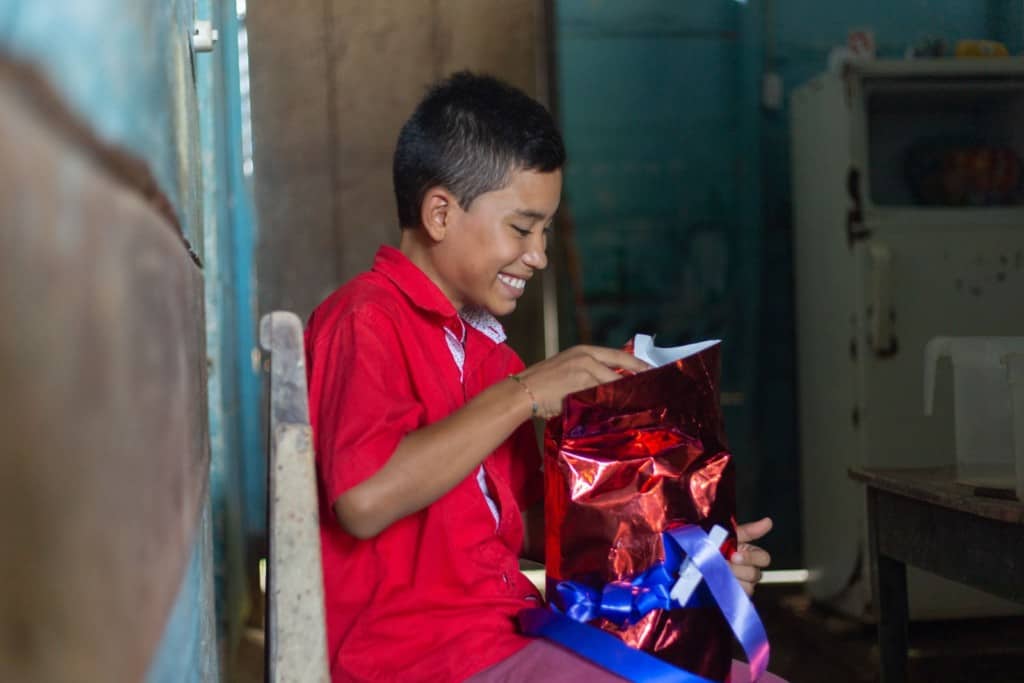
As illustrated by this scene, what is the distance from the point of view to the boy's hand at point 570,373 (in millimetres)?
1058

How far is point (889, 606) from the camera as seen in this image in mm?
1895

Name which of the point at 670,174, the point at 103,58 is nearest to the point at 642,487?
the point at 103,58

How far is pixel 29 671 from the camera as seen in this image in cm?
A: 19

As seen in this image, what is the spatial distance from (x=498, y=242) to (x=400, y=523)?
355 mm

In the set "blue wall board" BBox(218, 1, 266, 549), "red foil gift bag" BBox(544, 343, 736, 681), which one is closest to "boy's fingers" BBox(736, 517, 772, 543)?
"red foil gift bag" BBox(544, 343, 736, 681)

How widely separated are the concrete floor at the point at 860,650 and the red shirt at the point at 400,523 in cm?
187

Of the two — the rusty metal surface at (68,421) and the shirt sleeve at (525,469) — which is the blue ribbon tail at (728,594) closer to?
the shirt sleeve at (525,469)

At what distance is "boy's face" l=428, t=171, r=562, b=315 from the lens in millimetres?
1281

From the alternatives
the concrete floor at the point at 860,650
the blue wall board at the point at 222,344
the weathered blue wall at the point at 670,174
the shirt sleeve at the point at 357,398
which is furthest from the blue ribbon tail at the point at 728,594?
the weathered blue wall at the point at 670,174

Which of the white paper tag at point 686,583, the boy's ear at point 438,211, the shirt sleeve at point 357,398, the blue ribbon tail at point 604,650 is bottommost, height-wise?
the blue ribbon tail at point 604,650

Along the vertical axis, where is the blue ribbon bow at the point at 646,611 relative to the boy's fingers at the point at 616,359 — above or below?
below

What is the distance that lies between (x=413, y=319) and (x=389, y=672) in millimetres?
385

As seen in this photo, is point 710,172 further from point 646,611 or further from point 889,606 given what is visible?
point 646,611

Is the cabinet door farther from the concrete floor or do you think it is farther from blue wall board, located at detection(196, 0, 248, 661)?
blue wall board, located at detection(196, 0, 248, 661)
